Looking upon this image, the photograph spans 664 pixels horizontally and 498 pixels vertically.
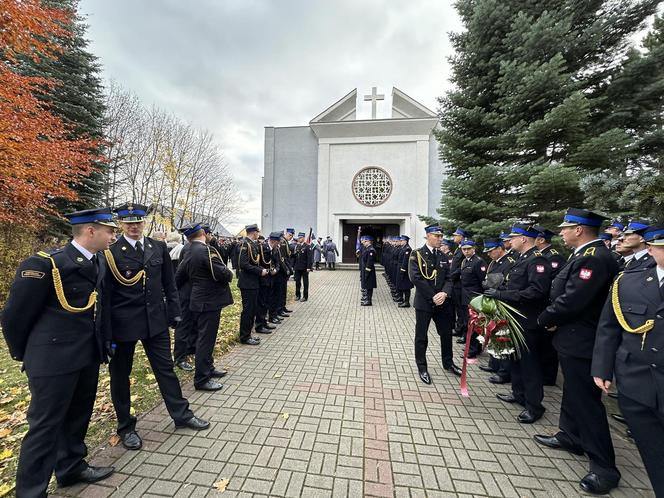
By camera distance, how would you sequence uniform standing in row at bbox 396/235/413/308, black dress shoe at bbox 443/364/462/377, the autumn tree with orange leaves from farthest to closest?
uniform standing in row at bbox 396/235/413/308, the autumn tree with orange leaves, black dress shoe at bbox 443/364/462/377

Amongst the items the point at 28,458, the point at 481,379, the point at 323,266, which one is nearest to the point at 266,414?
the point at 28,458

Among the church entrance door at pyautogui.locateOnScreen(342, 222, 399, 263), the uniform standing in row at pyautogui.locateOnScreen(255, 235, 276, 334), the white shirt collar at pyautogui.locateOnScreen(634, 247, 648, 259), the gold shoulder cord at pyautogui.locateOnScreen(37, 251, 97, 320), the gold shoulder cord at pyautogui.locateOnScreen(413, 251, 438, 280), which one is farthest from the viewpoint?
the church entrance door at pyautogui.locateOnScreen(342, 222, 399, 263)

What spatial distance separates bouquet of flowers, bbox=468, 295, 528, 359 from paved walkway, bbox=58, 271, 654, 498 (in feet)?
2.66

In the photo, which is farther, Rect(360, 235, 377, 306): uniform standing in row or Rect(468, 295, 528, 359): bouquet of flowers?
Rect(360, 235, 377, 306): uniform standing in row

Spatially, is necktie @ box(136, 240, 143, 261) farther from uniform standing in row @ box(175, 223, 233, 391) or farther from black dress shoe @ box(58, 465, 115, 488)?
black dress shoe @ box(58, 465, 115, 488)

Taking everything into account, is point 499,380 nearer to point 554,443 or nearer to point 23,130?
point 554,443

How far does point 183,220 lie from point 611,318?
20.1m

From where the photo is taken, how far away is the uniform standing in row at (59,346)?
6.59 ft

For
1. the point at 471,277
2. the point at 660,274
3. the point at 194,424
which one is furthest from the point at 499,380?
the point at 194,424

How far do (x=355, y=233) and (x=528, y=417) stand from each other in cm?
2287

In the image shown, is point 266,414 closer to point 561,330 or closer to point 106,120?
point 561,330

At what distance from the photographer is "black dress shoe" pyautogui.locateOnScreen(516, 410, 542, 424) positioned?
3.36m

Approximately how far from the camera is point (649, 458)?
2.01 meters

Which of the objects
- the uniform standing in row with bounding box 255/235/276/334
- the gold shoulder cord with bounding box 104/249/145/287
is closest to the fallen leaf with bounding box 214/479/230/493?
the gold shoulder cord with bounding box 104/249/145/287
